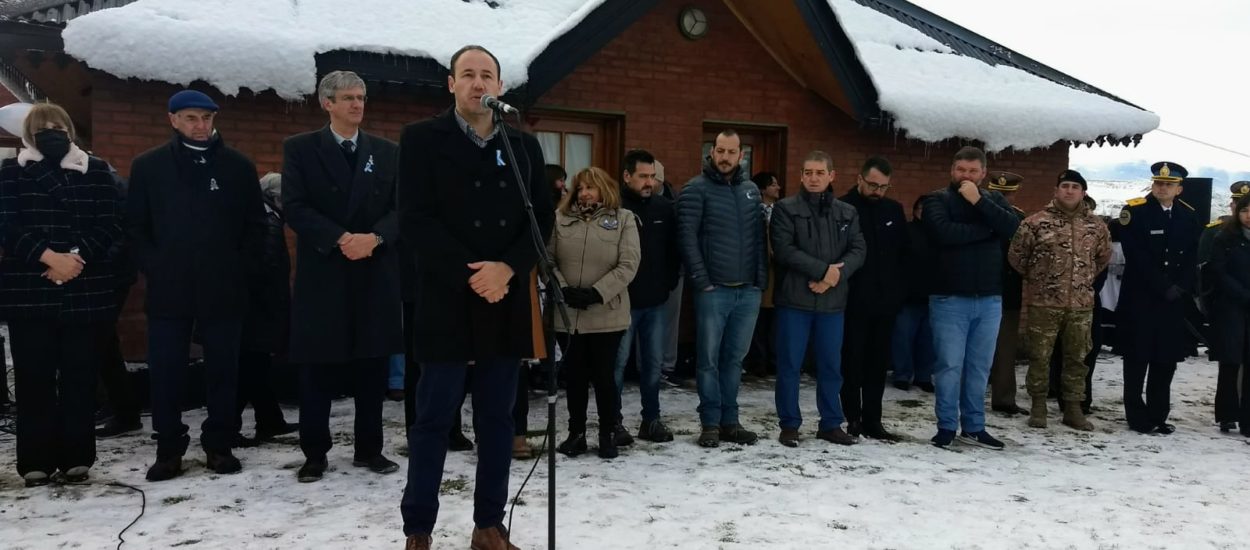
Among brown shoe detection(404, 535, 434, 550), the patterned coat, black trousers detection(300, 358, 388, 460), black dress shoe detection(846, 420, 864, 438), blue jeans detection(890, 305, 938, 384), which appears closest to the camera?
brown shoe detection(404, 535, 434, 550)

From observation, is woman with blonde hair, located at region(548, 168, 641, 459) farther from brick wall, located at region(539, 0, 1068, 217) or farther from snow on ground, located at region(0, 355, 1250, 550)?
brick wall, located at region(539, 0, 1068, 217)

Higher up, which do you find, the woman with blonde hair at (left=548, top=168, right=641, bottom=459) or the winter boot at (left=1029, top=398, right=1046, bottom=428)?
the woman with blonde hair at (left=548, top=168, right=641, bottom=459)

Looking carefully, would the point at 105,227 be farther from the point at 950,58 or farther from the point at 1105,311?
the point at 950,58

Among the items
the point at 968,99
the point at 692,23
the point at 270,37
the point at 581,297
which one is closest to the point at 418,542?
the point at 581,297

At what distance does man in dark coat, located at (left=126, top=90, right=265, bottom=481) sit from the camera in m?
4.35

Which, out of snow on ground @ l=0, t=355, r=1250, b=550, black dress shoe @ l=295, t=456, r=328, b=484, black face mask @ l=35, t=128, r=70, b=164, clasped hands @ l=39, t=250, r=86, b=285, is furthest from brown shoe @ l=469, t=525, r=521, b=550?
black face mask @ l=35, t=128, r=70, b=164

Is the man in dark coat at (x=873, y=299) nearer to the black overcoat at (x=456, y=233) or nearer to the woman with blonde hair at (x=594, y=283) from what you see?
the woman with blonde hair at (x=594, y=283)

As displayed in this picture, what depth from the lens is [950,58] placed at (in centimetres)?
978

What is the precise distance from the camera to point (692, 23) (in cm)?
803

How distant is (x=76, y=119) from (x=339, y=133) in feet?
16.6

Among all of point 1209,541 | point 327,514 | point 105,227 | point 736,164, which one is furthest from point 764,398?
point 105,227

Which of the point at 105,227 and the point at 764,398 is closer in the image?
the point at 105,227

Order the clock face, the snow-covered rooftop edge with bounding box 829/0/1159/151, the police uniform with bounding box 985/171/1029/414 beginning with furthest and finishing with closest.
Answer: the snow-covered rooftop edge with bounding box 829/0/1159/151 < the clock face < the police uniform with bounding box 985/171/1029/414

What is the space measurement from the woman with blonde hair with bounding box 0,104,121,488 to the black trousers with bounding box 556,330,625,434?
250 centimetres
